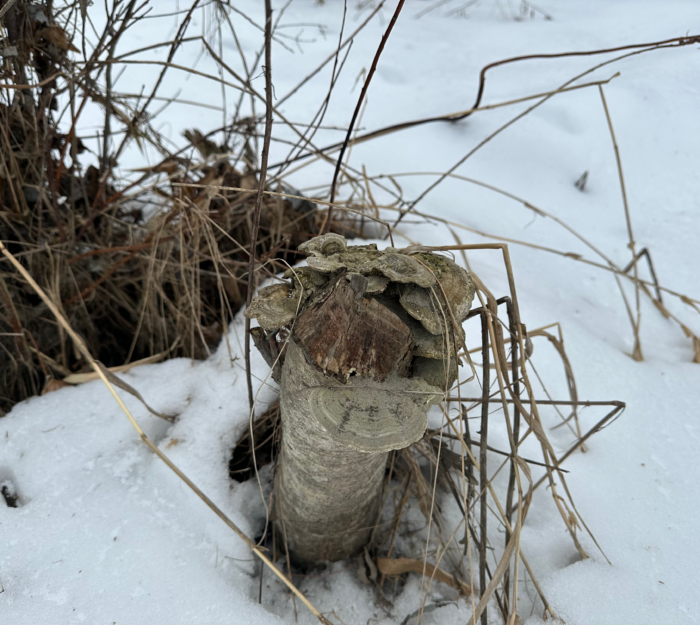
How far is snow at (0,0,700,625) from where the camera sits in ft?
2.59

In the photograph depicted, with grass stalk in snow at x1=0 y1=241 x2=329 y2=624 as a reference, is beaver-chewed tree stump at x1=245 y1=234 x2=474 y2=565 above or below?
above

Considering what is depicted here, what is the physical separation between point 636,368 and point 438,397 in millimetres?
890

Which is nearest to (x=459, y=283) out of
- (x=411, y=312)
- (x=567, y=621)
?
(x=411, y=312)

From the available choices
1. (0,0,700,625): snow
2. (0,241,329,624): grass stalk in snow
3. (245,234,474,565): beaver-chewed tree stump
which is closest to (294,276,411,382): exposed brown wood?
(245,234,474,565): beaver-chewed tree stump

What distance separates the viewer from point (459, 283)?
64cm

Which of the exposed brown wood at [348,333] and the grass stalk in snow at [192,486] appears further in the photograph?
the grass stalk in snow at [192,486]

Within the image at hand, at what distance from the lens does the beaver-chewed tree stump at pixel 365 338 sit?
23.1 inches

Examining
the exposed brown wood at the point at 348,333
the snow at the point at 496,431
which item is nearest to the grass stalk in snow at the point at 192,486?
the snow at the point at 496,431

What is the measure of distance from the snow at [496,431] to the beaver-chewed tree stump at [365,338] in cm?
40

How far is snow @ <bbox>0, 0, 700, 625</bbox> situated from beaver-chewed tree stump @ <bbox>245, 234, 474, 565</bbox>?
40cm

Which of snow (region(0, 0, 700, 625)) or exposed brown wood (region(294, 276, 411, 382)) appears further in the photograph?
snow (region(0, 0, 700, 625))

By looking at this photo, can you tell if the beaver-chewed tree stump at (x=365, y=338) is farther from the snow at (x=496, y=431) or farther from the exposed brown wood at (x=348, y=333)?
the snow at (x=496, y=431)

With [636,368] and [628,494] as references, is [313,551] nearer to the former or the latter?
[628,494]

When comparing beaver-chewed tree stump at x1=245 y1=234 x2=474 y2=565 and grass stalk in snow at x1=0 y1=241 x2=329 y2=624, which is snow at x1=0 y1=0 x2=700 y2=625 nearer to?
grass stalk in snow at x1=0 y1=241 x2=329 y2=624
